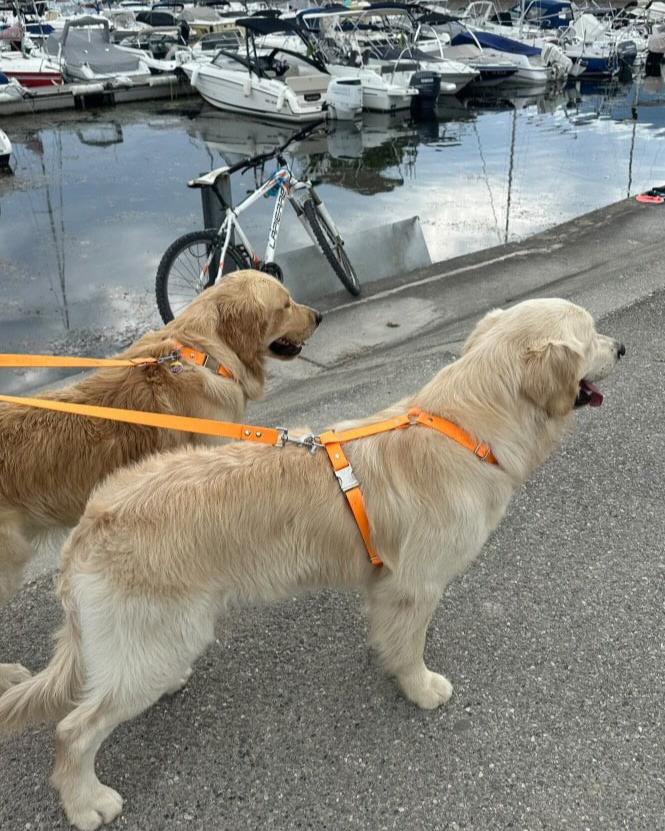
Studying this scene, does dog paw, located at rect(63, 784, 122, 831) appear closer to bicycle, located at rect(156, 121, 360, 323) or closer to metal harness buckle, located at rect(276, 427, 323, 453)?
metal harness buckle, located at rect(276, 427, 323, 453)

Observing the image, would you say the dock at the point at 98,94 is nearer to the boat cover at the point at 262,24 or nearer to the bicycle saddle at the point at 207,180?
the boat cover at the point at 262,24

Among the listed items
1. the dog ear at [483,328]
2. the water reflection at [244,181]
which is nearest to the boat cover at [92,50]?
the water reflection at [244,181]

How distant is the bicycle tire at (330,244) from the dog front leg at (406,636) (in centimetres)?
552

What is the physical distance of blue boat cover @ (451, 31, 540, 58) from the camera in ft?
103

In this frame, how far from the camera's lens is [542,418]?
Result: 2486 millimetres

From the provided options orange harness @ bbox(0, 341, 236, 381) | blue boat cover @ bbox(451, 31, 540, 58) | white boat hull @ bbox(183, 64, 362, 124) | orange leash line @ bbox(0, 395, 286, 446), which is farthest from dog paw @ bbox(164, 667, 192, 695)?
blue boat cover @ bbox(451, 31, 540, 58)

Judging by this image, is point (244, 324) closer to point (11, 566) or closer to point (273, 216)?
point (11, 566)

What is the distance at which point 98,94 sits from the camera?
90.2ft

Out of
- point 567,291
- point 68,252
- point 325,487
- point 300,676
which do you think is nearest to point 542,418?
point 325,487

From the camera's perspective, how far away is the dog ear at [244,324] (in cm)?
346

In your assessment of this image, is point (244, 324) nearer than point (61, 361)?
No

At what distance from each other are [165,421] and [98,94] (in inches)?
1149

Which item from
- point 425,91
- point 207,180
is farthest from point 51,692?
point 425,91

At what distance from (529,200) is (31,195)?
10.6 meters
